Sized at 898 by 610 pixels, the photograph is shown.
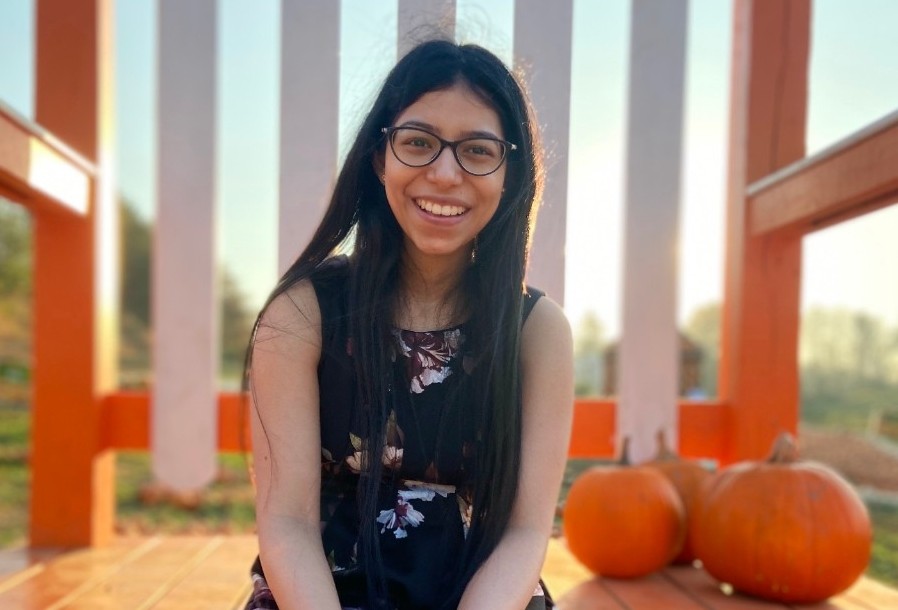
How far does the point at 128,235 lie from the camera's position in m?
5.92

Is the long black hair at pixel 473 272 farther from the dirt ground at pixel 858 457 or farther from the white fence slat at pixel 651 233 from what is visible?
the dirt ground at pixel 858 457

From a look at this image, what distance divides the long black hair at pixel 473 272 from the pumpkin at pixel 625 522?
58 cm

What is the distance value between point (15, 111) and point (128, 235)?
4742mm

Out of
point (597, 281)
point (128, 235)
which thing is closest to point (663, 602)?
point (597, 281)

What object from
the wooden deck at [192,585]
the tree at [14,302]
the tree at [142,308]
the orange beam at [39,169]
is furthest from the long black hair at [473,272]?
the tree at [142,308]

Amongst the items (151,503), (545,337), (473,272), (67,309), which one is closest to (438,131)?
(473,272)

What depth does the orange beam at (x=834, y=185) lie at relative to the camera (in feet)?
4.38

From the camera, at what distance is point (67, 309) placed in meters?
1.84

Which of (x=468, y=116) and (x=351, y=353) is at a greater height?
(x=468, y=116)

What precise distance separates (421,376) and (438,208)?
0.24m

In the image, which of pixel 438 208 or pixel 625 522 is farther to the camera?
pixel 625 522

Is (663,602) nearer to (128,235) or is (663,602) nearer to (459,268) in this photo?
(459,268)

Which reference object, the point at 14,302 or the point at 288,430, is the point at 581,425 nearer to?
the point at 288,430

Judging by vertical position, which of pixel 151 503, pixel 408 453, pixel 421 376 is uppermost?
pixel 421 376
